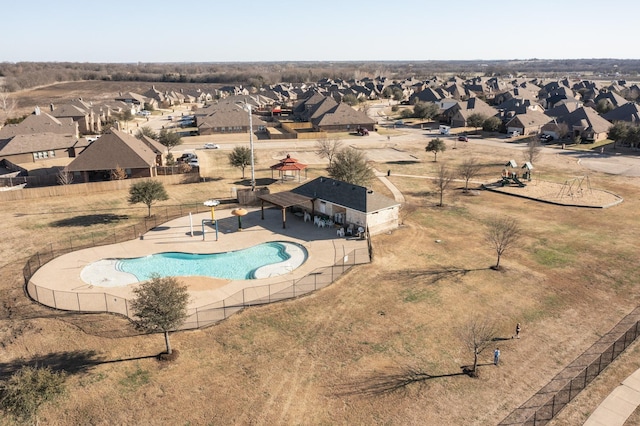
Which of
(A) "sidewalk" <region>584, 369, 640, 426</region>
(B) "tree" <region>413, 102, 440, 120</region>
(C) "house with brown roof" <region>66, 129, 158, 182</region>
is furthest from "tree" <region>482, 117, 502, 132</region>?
(A) "sidewalk" <region>584, 369, 640, 426</region>

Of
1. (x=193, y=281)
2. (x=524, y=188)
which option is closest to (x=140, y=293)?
(x=193, y=281)

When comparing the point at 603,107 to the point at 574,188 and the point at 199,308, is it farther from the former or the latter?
the point at 199,308

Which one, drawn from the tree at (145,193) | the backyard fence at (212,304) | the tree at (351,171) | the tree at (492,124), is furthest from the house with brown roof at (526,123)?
the tree at (145,193)

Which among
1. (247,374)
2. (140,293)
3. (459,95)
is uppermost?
(459,95)

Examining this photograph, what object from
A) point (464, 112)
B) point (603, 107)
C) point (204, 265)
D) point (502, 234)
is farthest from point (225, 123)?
point (603, 107)

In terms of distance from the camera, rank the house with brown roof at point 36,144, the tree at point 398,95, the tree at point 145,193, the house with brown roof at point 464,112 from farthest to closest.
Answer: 1. the tree at point 398,95
2. the house with brown roof at point 464,112
3. the house with brown roof at point 36,144
4. the tree at point 145,193

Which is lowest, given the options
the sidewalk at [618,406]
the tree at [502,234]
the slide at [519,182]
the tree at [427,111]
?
the sidewalk at [618,406]

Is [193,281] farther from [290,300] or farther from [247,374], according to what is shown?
[247,374]

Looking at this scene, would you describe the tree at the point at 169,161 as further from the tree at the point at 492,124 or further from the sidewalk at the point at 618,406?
the tree at the point at 492,124
